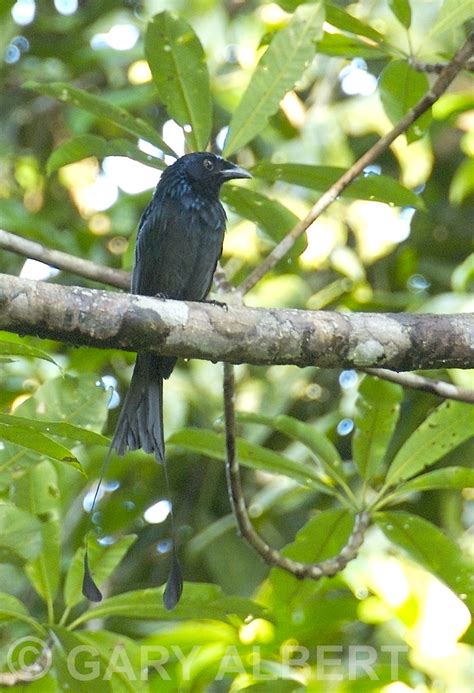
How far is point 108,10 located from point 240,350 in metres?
3.71

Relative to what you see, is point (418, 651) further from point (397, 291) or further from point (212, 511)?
point (397, 291)

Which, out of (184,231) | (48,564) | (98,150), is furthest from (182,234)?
(48,564)

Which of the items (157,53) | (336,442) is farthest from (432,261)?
(157,53)

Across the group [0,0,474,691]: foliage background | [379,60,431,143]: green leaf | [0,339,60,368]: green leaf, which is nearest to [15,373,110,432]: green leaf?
[0,0,474,691]: foliage background

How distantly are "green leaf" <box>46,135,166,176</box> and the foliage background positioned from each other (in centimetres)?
39

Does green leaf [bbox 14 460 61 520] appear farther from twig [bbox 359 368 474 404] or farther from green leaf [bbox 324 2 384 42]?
green leaf [bbox 324 2 384 42]

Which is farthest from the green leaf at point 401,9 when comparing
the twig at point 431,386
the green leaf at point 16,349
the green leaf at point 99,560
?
the green leaf at point 99,560

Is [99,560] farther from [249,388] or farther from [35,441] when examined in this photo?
[249,388]

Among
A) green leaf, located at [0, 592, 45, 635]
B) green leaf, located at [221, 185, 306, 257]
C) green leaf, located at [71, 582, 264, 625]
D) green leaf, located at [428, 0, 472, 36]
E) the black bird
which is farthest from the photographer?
the black bird

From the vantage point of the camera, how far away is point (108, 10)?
19.1 ft

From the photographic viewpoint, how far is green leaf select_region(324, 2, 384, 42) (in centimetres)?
345

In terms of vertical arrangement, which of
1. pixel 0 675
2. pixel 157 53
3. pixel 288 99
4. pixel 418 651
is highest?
pixel 288 99

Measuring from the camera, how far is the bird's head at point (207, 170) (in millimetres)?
4094

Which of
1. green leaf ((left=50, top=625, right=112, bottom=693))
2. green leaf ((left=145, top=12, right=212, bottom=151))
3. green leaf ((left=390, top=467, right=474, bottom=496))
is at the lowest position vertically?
green leaf ((left=50, top=625, right=112, bottom=693))
